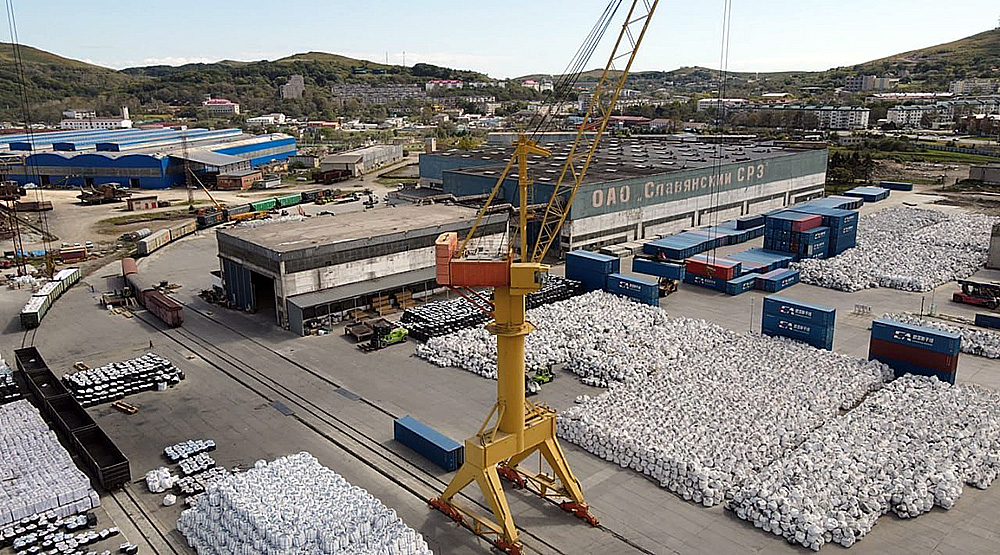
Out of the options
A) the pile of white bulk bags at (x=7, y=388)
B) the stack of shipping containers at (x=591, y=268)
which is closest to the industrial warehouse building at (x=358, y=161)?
the stack of shipping containers at (x=591, y=268)

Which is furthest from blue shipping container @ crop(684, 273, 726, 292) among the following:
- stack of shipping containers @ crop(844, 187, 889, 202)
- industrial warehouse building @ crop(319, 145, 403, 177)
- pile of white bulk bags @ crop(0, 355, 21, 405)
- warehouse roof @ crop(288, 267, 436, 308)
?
industrial warehouse building @ crop(319, 145, 403, 177)

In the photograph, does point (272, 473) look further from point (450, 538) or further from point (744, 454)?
point (744, 454)

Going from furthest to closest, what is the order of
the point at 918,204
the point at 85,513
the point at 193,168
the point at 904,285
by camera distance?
the point at 193,168
the point at 918,204
the point at 904,285
the point at 85,513

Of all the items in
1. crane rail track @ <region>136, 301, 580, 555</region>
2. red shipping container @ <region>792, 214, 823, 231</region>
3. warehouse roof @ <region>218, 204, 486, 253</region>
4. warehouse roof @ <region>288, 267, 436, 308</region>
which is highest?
warehouse roof @ <region>218, 204, 486, 253</region>

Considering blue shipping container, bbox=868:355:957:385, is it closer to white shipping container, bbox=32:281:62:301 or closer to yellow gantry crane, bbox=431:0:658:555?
yellow gantry crane, bbox=431:0:658:555

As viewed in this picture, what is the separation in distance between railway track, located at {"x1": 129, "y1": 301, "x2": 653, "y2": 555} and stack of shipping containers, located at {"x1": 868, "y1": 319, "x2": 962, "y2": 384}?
1722 centimetres

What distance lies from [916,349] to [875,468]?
9618 millimetres

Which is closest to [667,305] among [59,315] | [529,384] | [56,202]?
[529,384]

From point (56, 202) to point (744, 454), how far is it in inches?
3192

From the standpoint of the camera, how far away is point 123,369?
3036 centimetres

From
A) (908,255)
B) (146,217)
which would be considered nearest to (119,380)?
(146,217)

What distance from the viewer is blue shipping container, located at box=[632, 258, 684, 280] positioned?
141 ft

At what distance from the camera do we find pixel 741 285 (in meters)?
41.9

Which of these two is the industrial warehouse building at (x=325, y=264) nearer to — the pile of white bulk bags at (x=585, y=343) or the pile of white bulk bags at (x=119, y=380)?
the pile of white bulk bags at (x=585, y=343)
